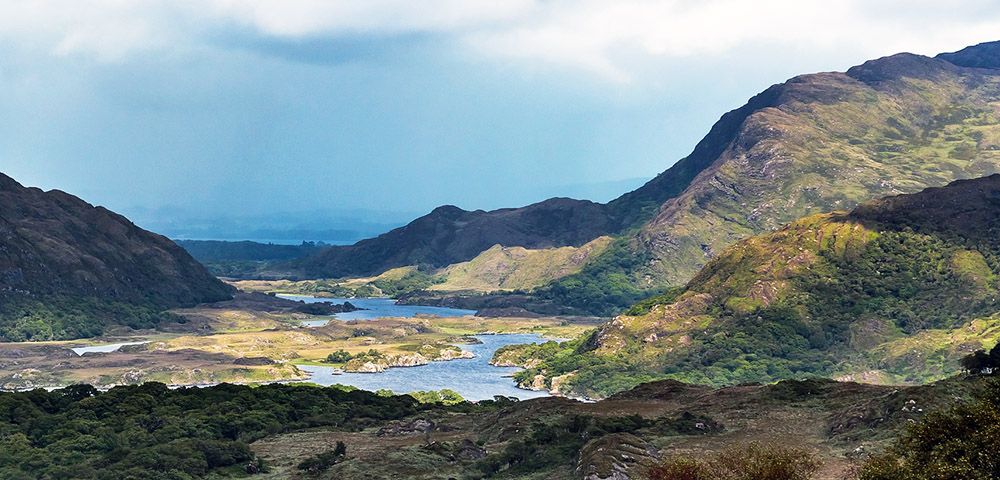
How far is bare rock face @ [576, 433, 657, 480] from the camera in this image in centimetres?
10350

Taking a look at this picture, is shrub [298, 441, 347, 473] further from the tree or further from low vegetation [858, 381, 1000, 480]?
the tree

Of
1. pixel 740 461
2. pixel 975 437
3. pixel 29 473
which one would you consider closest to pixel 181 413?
pixel 29 473

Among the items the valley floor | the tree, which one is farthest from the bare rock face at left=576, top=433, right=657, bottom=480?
the tree

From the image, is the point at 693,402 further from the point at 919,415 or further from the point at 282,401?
the point at 282,401

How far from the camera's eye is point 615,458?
106312 millimetres

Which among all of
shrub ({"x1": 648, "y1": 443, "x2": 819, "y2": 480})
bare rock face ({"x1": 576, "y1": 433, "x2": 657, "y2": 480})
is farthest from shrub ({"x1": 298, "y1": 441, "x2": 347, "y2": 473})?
shrub ({"x1": 648, "y1": 443, "x2": 819, "y2": 480})

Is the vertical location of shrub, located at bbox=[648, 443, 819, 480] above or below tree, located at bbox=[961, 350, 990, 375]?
above

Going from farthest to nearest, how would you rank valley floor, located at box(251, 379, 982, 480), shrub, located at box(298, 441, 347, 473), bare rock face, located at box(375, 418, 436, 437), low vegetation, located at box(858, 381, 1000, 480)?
1. bare rock face, located at box(375, 418, 436, 437)
2. shrub, located at box(298, 441, 347, 473)
3. valley floor, located at box(251, 379, 982, 480)
4. low vegetation, located at box(858, 381, 1000, 480)

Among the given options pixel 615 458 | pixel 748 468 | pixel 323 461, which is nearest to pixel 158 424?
pixel 323 461


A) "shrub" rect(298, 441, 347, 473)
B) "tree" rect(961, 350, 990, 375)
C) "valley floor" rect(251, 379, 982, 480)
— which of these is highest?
"shrub" rect(298, 441, 347, 473)

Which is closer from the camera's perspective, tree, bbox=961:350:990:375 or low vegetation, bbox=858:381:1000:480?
low vegetation, bbox=858:381:1000:480

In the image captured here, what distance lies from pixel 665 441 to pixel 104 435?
240 ft

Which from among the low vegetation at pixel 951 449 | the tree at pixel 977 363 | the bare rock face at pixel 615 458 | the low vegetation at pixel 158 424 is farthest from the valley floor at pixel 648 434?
the tree at pixel 977 363

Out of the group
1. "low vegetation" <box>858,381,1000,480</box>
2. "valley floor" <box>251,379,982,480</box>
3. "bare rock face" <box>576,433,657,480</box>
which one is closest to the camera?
"low vegetation" <box>858,381,1000,480</box>
